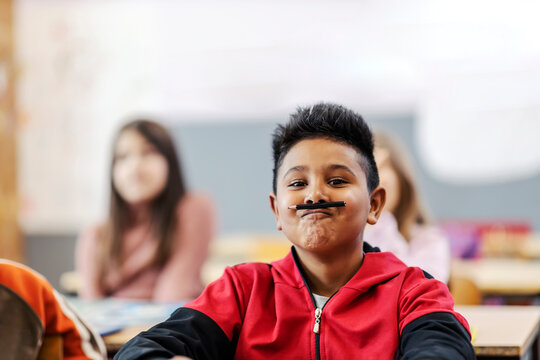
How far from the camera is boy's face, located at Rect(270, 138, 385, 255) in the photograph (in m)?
0.92

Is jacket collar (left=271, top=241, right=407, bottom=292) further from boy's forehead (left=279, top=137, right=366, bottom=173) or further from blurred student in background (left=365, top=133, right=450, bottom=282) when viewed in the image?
blurred student in background (left=365, top=133, right=450, bottom=282)

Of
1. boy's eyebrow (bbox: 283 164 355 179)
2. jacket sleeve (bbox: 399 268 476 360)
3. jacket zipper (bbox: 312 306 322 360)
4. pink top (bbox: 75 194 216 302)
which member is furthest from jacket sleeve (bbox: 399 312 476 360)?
pink top (bbox: 75 194 216 302)

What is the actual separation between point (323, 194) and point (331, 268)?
0.14 m

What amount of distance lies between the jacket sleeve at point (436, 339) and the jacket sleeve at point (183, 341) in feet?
0.89

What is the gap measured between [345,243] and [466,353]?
24 cm

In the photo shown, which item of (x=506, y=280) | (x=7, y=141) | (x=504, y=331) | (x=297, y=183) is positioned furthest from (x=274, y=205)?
(x=7, y=141)

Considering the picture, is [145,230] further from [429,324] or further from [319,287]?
[429,324]

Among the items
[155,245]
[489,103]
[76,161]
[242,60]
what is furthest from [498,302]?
→ [76,161]

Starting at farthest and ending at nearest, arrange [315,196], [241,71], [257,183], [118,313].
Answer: [257,183] < [241,71] < [118,313] < [315,196]

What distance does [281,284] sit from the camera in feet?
3.29

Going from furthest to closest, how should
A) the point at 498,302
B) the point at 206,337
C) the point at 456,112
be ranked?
the point at 456,112
the point at 498,302
the point at 206,337

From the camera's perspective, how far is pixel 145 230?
80.9 inches

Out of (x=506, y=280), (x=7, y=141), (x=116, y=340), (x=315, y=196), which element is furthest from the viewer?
(x=7, y=141)

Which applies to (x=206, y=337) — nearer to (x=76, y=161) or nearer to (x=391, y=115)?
(x=76, y=161)
